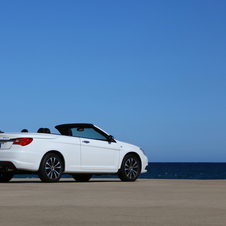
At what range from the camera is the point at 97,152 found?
12750mm

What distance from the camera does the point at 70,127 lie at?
1341 centimetres

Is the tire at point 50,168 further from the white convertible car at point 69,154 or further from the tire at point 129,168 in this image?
the tire at point 129,168

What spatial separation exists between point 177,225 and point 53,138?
742 centimetres

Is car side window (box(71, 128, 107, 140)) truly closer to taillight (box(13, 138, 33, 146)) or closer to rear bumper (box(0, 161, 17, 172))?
taillight (box(13, 138, 33, 146))

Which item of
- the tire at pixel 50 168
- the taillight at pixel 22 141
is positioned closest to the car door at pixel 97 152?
the tire at pixel 50 168

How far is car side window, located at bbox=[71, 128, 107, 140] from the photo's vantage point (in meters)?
13.0

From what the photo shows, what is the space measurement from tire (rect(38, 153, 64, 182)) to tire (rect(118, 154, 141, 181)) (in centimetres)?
198

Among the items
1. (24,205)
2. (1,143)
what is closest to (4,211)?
(24,205)

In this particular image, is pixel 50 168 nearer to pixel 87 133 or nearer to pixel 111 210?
pixel 87 133

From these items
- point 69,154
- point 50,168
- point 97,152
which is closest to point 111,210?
point 50,168

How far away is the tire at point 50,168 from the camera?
11.6 metres

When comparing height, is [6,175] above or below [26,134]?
below

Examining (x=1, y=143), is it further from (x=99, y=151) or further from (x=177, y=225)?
(x=177, y=225)

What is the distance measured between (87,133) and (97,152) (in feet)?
2.13
